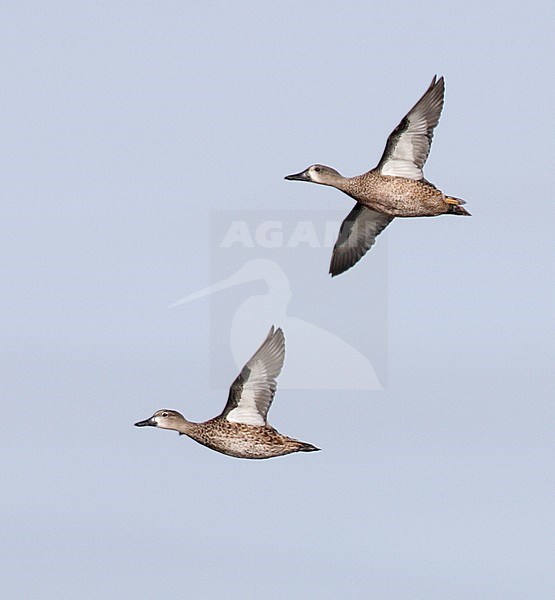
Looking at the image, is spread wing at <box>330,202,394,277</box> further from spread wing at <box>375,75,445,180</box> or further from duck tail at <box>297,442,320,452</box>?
duck tail at <box>297,442,320,452</box>

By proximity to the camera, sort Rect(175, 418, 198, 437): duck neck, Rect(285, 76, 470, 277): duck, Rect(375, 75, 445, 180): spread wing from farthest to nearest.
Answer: Rect(375, 75, 445, 180): spread wing → Rect(285, 76, 470, 277): duck → Rect(175, 418, 198, 437): duck neck

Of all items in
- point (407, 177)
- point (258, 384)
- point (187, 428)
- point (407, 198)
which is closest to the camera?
point (258, 384)

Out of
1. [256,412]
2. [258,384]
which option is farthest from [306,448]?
[258,384]

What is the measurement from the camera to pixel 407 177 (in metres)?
41.5

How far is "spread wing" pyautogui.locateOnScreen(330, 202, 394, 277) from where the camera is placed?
45406 millimetres

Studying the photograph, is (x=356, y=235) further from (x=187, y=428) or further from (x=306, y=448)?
(x=306, y=448)

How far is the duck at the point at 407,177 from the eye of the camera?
135 feet

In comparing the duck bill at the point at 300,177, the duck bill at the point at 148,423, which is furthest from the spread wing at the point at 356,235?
the duck bill at the point at 148,423

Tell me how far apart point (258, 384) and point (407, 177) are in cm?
506

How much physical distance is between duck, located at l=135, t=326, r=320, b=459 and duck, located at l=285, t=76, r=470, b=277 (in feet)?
12.5

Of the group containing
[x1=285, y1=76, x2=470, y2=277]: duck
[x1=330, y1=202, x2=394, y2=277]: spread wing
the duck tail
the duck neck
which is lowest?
the duck tail

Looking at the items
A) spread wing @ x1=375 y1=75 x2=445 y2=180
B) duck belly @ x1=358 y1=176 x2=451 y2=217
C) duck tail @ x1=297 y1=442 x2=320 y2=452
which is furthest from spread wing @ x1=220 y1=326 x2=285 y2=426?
spread wing @ x1=375 y1=75 x2=445 y2=180

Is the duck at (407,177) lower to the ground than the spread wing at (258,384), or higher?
higher

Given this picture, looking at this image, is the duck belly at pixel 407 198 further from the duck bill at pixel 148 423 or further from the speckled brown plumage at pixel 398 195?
the duck bill at pixel 148 423
